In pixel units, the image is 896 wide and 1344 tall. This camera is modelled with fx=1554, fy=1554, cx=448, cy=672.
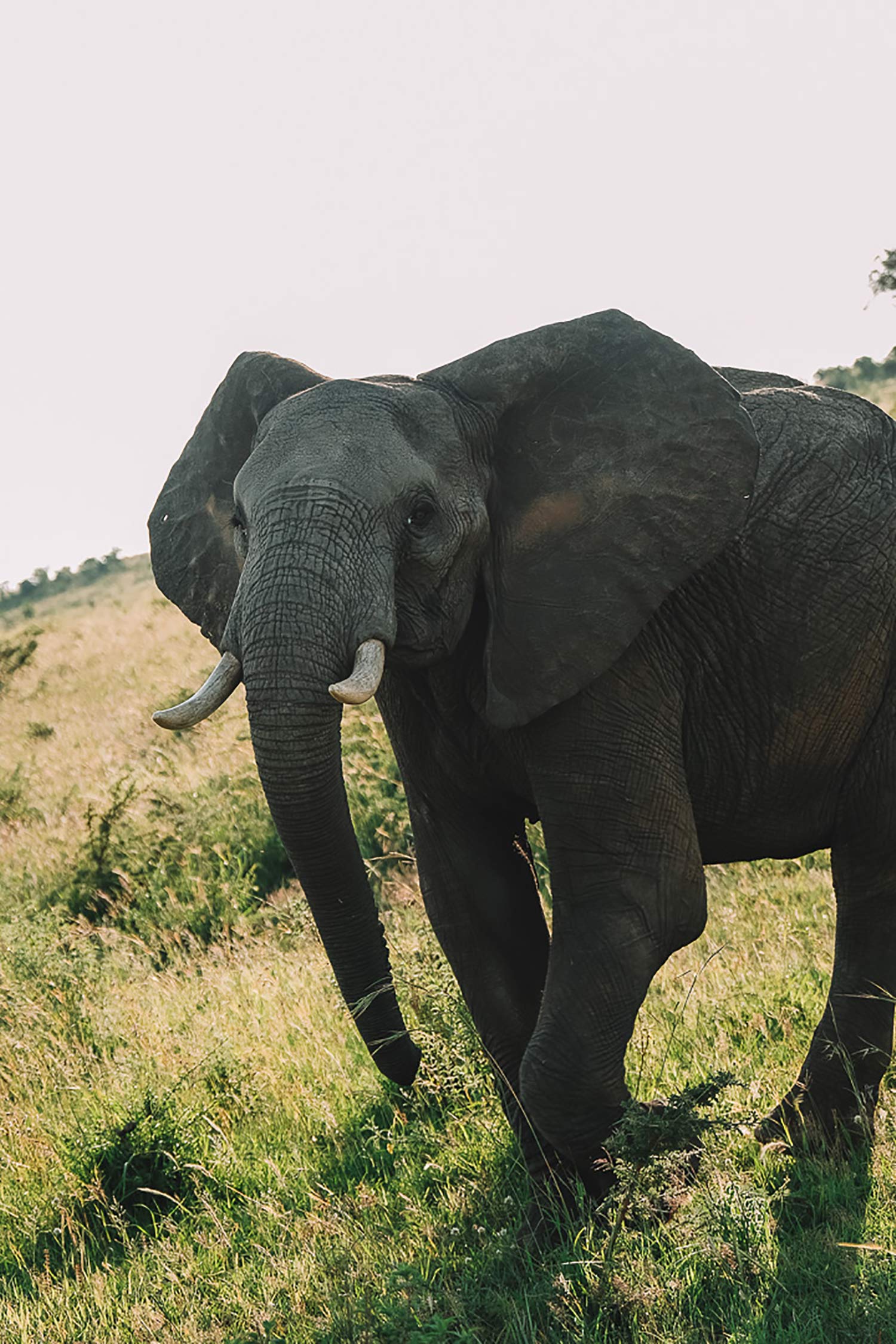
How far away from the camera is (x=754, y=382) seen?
5.70 metres


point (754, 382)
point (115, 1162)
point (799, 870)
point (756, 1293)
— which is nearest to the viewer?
point (756, 1293)

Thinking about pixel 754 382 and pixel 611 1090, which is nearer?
pixel 611 1090

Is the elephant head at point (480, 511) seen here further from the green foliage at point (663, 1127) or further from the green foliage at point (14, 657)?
the green foliage at point (14, 657)

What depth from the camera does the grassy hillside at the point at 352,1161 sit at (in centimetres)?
444

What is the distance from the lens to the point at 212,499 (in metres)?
5.30

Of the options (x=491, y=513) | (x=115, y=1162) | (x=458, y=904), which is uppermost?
(x=491, y=513)

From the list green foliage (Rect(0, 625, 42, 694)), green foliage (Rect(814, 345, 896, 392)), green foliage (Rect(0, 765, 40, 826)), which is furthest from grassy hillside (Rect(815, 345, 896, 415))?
green foliage (Rect(0, 765, 40, 826))

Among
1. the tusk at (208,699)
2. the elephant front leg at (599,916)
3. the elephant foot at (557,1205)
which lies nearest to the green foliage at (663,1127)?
the elephant front leg at (599,916)

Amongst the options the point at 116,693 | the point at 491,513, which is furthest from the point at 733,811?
the point at 116,693

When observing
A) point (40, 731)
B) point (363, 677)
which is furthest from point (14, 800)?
point (363, 677)

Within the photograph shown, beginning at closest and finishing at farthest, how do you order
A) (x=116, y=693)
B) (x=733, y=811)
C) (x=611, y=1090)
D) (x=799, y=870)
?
1. (x=611, y=1090)
2. (x=733, y=811)
3. (x=799, y=870)
4. (x=116, y=693)

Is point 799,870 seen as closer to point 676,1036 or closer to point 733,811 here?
A: point 676,1036

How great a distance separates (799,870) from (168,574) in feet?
14.7

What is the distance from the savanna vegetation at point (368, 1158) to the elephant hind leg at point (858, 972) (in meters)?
0.15
